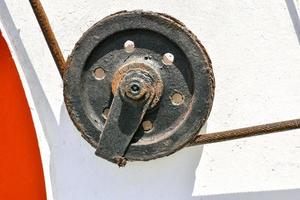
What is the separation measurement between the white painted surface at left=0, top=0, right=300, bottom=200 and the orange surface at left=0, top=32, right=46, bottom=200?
0.08 ft

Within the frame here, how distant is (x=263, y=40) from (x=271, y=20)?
0.04m

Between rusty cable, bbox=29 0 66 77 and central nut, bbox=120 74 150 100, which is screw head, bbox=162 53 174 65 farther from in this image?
rusty cable, bbox=29 0 66 77

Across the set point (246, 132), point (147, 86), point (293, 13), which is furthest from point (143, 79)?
point (293, 13)

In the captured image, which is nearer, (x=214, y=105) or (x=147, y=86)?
(x=147, y=86)

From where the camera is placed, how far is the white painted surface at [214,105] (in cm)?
106

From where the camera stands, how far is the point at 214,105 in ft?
3.57

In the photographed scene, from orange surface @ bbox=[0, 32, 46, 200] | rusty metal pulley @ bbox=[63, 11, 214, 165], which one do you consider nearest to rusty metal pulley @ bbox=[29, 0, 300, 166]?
rusty metal pulley @ bbox=[63, 11, 214, 165]

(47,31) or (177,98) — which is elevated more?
(47,31)

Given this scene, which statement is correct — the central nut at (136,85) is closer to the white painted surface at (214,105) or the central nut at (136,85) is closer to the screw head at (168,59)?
the screw head at (168,59)

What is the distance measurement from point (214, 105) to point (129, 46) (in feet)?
0.73

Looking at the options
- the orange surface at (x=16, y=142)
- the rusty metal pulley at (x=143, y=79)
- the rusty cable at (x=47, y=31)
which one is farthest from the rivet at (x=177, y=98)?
the orange surface at (x=16, y=142)

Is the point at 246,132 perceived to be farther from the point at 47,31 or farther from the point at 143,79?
the point at 47,31

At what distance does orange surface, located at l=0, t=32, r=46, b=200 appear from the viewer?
1.16 m

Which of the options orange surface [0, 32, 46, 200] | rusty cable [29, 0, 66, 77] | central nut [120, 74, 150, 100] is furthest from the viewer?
orange surface [0, 32, 46, 200]
